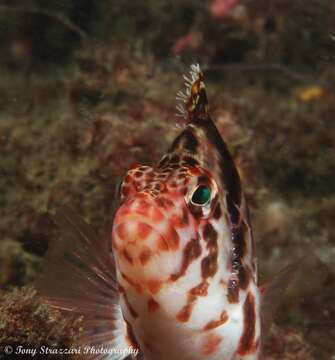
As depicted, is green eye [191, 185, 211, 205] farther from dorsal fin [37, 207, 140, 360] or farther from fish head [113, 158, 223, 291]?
dorsal fin [37, 207, 140, 360]

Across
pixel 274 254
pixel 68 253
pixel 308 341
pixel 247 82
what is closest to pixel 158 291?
pixel 68 253

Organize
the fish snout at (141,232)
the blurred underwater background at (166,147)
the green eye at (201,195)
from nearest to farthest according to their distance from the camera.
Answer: the fish snout at (141,232) < the green eye at (201,195) < the blurred underwater background at (166,147)

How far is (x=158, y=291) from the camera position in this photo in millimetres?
1723

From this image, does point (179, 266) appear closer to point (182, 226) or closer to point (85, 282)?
point (182, 226)

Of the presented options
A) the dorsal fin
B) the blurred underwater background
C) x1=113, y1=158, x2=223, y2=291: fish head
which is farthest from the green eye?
the blurred underwater background

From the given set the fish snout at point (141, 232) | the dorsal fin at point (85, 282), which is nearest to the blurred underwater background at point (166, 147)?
the dorsal fin at point (85, 282)

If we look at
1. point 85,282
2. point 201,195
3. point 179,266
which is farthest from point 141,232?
point 85,282

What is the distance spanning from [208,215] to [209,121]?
2.29 ft

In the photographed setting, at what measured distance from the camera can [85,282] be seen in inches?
91.0

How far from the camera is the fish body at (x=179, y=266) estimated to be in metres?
1.70

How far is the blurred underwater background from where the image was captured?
3775 mm

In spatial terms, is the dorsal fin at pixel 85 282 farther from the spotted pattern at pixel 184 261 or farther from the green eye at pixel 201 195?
the green eye at pixel 201 195

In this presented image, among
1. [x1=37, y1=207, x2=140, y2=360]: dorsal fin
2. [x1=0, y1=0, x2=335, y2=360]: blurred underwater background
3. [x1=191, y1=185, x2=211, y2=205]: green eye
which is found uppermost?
[x1=191, y1=185, x2=211, y2=205]: green eye

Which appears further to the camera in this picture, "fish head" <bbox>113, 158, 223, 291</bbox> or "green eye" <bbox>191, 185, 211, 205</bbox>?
"green eye" <bbox>191, 185, 211, 205</bbox>
